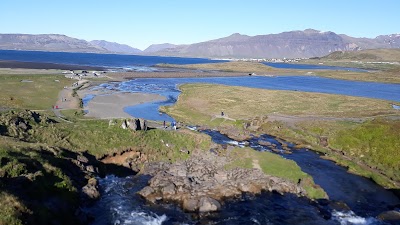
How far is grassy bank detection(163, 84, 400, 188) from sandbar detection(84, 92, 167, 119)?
39.0 feet

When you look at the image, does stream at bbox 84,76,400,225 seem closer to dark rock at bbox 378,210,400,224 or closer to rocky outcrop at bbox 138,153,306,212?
dark rock at bbox 378,210,400,224

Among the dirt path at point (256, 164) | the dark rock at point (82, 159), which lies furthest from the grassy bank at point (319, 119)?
the dark rock at point (82, 159)

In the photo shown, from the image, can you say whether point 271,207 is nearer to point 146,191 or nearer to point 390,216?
point 390,216

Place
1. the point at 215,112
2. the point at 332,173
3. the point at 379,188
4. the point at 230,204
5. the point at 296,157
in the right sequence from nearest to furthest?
the point at 230,204, the point at 379,188, the point at 332,173, the point at 296,157, the point at 215,112

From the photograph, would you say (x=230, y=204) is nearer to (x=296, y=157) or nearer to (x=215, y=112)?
(x=296, y=157)

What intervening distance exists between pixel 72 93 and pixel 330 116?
77685 mm

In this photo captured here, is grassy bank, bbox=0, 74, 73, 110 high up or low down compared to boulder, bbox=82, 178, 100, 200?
up

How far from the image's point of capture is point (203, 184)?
43750 millimetres

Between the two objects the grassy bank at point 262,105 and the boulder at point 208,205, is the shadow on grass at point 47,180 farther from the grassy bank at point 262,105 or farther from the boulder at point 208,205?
the grassy bank at point 262,105

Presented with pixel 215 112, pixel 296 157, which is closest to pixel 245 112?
pixel 215 112

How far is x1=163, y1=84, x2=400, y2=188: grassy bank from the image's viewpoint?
5848 cm

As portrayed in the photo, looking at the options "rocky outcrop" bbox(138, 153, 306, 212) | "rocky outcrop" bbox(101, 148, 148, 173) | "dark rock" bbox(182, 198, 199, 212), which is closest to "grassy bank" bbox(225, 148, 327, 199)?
"rocky outcrop" bbox(138, 153, 306, 212)

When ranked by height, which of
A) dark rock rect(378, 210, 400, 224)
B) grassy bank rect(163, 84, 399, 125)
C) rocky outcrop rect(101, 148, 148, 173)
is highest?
grassy bank rect(163, 84, 399, 125)

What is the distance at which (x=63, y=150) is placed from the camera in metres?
48.9
